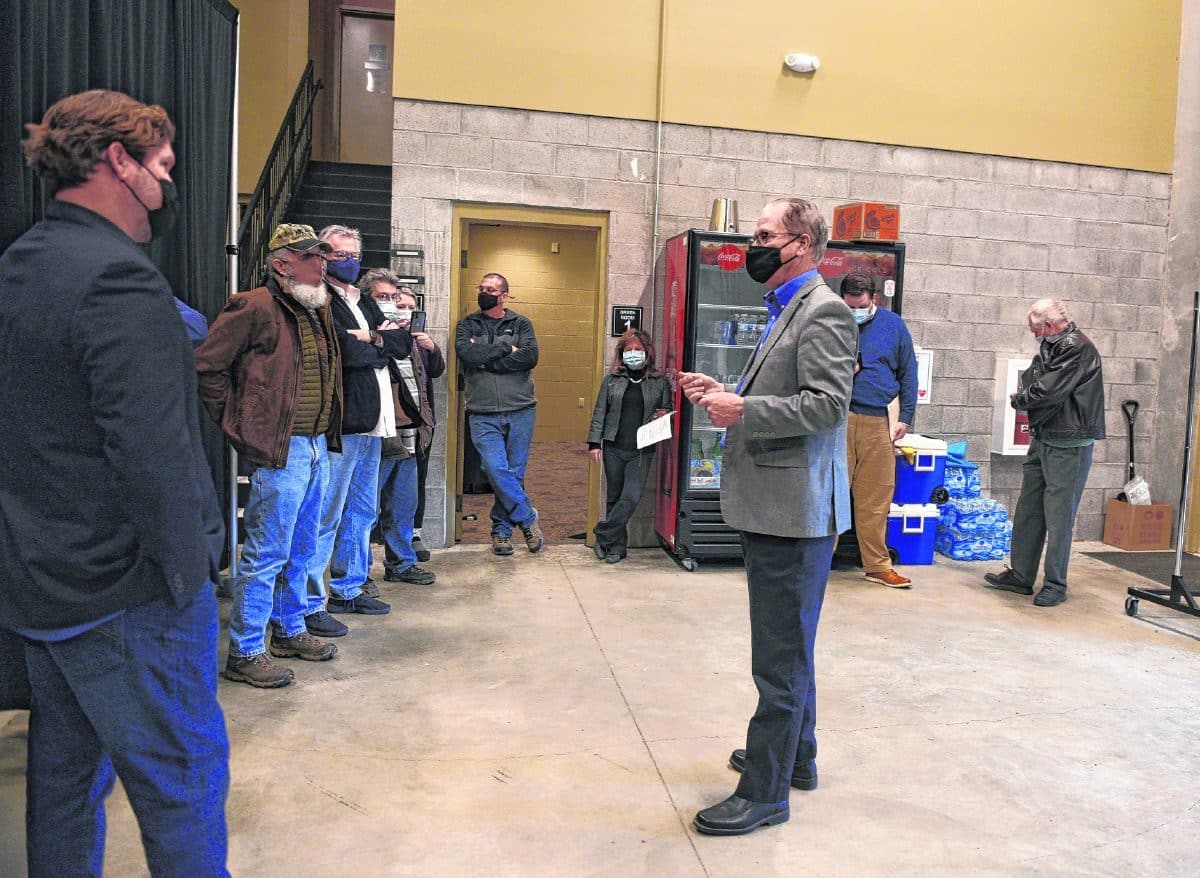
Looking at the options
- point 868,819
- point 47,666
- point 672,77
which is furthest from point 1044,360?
point 47,666

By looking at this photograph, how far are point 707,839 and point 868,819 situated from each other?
533 millimetres

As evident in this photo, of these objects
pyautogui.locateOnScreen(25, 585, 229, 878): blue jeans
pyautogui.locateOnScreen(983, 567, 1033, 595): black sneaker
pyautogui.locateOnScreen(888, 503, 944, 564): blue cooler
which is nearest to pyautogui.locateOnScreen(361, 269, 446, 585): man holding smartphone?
pyautogui.locateOnScreen(888, 503, 944, 564): blue cooler

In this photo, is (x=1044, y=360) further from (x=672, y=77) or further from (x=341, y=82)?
(x=341, y=82)

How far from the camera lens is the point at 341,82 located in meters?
11.2

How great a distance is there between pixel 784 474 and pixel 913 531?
13.0 ft

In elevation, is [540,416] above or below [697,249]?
below

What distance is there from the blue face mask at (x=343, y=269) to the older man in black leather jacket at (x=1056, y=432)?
3.81 m

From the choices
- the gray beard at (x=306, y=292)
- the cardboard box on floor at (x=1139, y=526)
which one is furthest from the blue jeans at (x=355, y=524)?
the cardboard box on floor at (x=1139, y=526)

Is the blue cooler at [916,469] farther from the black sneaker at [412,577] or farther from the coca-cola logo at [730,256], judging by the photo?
the black sneaker at [412,577]

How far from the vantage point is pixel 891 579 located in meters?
5.89

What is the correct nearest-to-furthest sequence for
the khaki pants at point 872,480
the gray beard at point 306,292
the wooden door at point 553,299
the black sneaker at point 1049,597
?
1. the gray beard at point 306,292
2. the black sneaker at point 1049,597
3. the khaki pants at point 872,480
4. the wooden door at point 553,299

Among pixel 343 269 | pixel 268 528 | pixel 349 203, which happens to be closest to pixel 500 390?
pixel 343 269

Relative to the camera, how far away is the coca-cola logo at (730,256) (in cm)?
608

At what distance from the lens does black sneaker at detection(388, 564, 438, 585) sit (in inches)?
219
